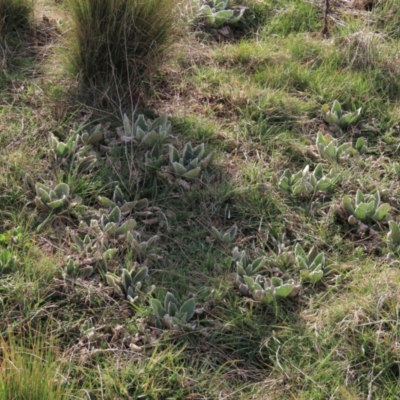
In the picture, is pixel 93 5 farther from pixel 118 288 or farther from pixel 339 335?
pixel 339 335

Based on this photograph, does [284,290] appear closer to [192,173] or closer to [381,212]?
[381,212]

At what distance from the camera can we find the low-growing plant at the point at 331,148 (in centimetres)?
388

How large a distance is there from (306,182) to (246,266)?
25.9 inches

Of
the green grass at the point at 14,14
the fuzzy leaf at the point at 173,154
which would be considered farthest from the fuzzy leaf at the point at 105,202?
the green grass at the point at 14,14

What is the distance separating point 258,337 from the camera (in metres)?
2.98

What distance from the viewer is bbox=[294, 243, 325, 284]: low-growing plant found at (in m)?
3.21

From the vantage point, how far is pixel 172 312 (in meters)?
2.98

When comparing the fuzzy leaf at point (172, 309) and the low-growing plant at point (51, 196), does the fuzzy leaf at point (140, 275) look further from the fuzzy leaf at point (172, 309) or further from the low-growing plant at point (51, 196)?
the low-growing plant at point (51, 196)

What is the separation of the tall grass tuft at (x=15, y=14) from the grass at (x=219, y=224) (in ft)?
0.36

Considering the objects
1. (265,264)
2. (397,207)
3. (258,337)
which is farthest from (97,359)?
(397,207)

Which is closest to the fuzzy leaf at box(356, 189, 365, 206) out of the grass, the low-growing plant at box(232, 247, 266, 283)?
the grass

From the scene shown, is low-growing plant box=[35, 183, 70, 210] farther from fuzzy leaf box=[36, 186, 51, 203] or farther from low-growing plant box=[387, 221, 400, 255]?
low-growing plant box=[387, 221, 400, 255]

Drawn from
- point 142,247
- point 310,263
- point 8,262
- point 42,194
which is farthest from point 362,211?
point 8,262

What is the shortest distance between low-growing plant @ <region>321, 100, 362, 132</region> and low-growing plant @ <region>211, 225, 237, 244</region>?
1.09 meters
